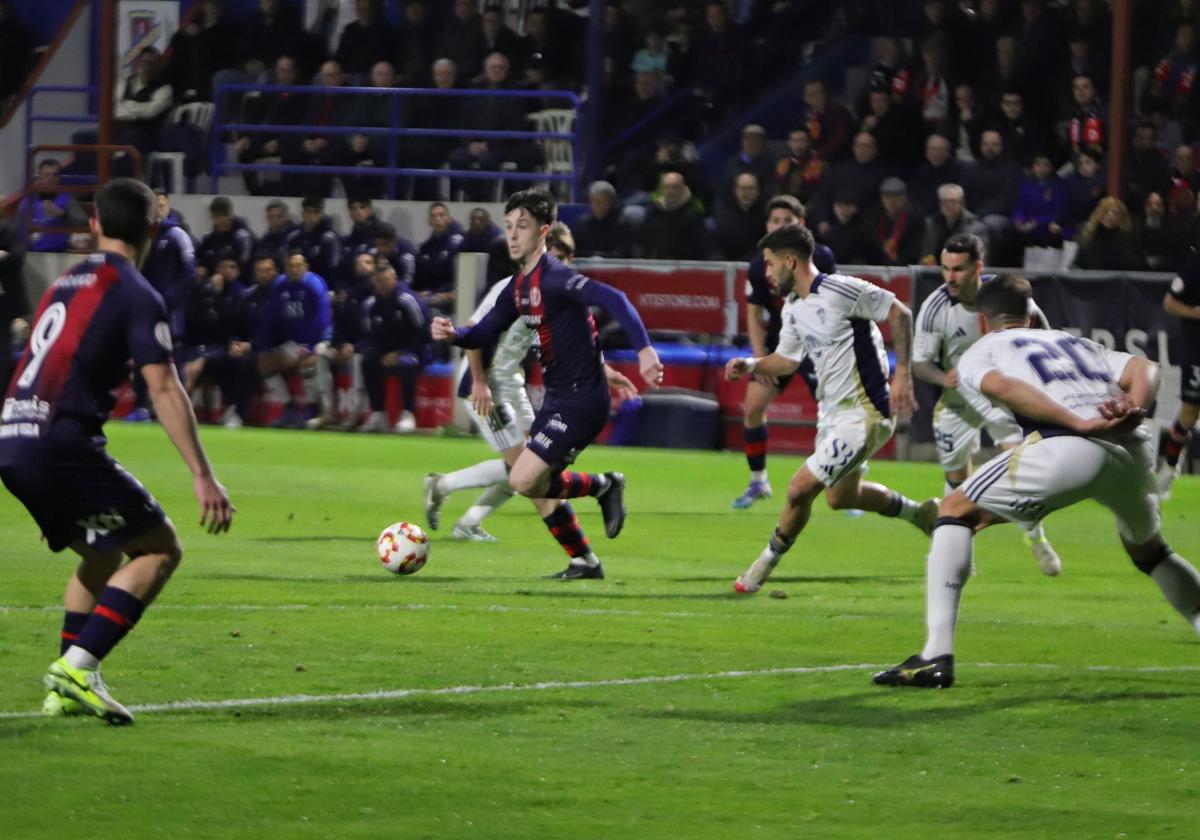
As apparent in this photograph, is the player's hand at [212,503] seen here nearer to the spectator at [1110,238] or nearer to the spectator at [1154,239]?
the spectator at [1110,238]

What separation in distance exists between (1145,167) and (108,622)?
17.7 m

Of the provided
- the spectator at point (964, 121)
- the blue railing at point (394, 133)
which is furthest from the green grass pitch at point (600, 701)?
the blue railing at point (394, 133)

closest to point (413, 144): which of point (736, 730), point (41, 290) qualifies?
point (41, 290)

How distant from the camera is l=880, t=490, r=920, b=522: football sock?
1292 cm

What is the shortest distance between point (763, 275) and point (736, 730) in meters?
10.4

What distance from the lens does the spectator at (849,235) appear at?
A: 22.7 m

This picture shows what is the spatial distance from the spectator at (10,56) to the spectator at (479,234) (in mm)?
10622

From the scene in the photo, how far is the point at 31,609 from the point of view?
33.6 ft

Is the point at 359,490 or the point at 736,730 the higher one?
the point at 736,730

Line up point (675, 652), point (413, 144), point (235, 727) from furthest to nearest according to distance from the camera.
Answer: point (413, 144) < point (675, 652) < point (235, 727)

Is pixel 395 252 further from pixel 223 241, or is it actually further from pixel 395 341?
pixel 223 241

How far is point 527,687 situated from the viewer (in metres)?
8.41

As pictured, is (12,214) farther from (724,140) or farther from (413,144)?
(724,140)

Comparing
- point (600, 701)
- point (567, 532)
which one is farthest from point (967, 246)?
point (600, 701)
